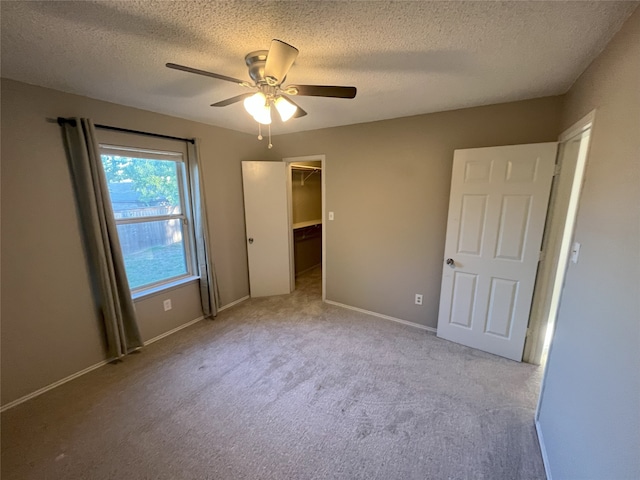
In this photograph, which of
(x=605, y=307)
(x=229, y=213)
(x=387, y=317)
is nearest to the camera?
(x=605, y=307)

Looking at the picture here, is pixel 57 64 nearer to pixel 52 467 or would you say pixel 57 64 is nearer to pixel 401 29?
pixel 401 29

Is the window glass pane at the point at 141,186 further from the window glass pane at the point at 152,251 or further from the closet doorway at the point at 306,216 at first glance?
the closet doorway at the point at 306,216

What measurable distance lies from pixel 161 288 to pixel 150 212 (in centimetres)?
82

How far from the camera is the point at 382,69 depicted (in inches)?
63.9

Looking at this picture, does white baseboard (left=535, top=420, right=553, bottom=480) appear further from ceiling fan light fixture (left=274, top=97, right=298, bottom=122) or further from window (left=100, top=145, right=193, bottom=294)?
window (left=100, top=145, right=193, bottom=294)

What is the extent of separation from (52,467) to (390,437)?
199 cm

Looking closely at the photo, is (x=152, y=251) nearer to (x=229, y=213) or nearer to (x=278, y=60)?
(x=229, y=213)

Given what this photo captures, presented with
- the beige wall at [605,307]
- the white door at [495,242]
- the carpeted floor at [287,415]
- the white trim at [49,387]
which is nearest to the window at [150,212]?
the white trim at [49,387]

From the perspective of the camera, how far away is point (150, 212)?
2.62 m

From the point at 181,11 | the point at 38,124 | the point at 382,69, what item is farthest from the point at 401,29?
the point at 38,124

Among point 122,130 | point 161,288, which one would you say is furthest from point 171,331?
point 122,130

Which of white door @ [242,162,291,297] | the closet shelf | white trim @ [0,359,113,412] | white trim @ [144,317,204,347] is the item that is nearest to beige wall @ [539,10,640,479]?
white door @ [242,162,291,297]

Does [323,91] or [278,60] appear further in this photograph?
[323,91]

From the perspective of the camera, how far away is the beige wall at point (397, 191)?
230 centimetres
